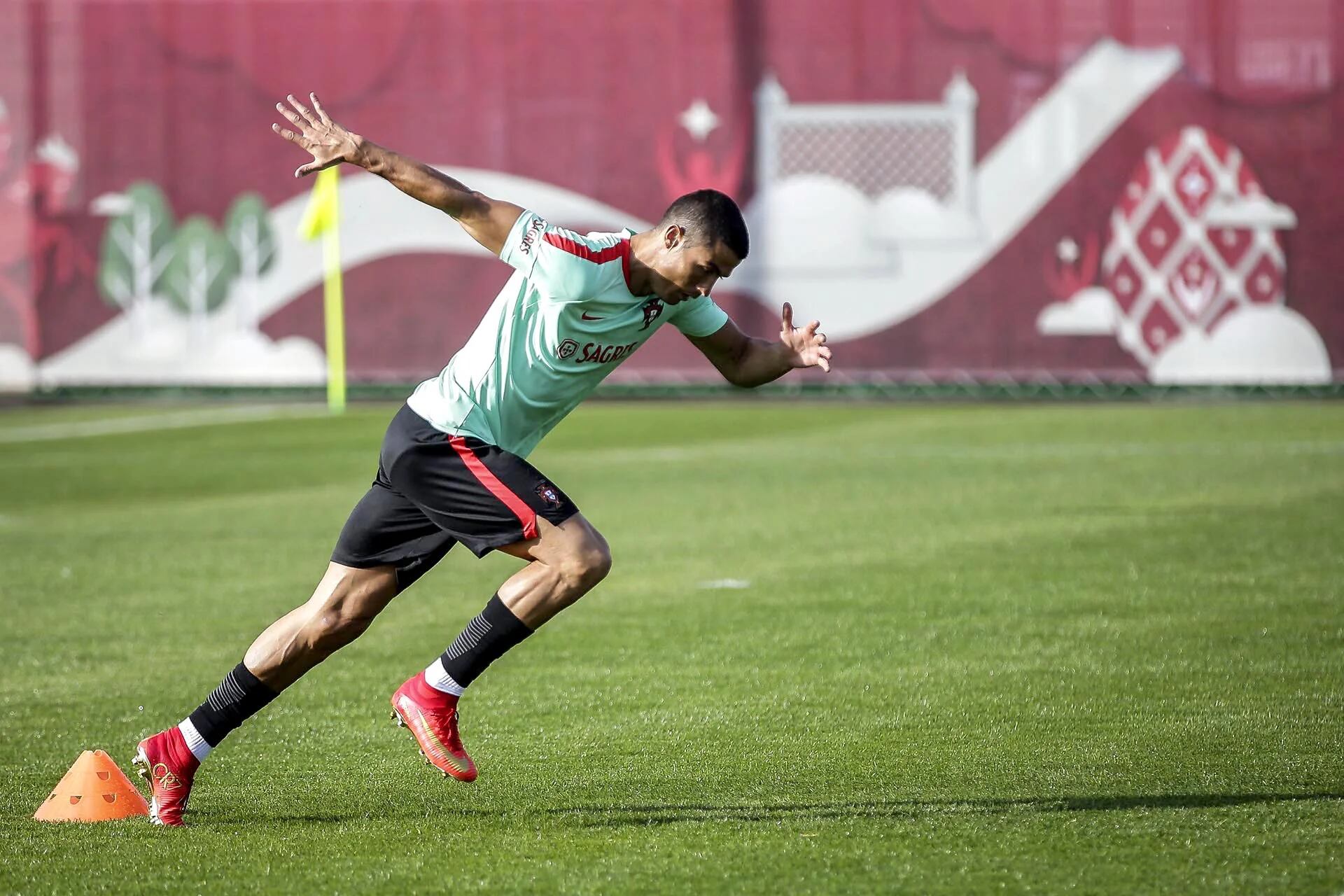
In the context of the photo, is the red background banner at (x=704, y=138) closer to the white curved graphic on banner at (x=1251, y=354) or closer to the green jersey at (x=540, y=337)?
the white curved graphic on banner at (x=1251, y=354)

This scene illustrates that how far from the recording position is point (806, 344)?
648 centimetres

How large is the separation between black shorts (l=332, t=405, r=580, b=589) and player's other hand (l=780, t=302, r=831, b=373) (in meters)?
1.14

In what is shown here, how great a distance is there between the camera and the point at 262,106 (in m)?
24.5

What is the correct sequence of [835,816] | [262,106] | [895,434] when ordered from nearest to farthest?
[835,816]
[895,434]
[262,106]

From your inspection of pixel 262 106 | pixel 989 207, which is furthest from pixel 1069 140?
pixel 262 106

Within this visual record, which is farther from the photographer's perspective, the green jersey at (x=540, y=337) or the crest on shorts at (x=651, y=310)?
Result: the crest on shorts at (x=651, y=310)

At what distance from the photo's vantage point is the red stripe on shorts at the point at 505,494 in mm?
5781

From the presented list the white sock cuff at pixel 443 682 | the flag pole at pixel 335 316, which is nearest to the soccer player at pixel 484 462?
the white sock cuff at pixel 443 682

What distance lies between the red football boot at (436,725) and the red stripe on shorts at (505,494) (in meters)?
0.61

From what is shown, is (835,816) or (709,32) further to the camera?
(709,32)

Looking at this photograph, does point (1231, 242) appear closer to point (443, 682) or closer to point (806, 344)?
point (806, 344)

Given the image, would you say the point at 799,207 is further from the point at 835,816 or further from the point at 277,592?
the point at 835,816

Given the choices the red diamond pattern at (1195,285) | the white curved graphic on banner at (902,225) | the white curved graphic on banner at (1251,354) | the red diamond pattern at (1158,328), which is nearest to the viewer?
the white curved graphic on banner at (1251,354)

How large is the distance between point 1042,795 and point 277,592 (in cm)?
588
